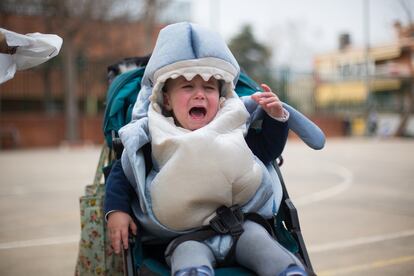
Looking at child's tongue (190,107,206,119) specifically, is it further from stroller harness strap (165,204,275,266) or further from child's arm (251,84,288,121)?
stroller harness strap (165,204,275,266)

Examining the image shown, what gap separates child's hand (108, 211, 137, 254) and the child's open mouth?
0.51m

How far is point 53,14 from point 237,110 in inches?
796

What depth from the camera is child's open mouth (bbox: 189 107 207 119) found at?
221cm

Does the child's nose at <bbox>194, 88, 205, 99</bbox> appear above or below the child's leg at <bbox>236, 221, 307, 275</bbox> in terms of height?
above

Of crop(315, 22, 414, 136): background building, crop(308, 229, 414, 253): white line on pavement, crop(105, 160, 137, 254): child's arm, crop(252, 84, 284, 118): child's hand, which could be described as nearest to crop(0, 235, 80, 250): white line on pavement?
crop(308, 229, 414, 253): white line on pavement

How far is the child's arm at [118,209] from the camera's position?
2.12 meters

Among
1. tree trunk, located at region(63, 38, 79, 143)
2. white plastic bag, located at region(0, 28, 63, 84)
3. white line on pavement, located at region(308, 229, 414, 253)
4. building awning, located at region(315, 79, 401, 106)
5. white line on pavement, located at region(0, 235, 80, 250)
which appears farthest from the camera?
building awning, located at region(315, 79, 401, 106)

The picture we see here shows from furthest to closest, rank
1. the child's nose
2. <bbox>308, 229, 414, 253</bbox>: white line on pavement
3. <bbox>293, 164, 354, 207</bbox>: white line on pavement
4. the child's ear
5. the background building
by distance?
the background building, <bbox>293, 164, 354, 207</bbox>: white line on pavement, <bbox>308, 229, 414, 253</bbox>: white line on pavement, the child's ear, the child's nose

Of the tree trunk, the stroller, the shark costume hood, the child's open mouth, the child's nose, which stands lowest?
the tree trunk

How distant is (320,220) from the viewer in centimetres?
523

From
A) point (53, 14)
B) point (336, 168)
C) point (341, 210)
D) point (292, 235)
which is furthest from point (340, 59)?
point (292, 235)

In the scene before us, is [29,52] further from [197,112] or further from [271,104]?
[271,104]

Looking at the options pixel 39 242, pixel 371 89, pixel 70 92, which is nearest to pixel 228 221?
pixel 39 242

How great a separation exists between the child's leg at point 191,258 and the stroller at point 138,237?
0.09 m
